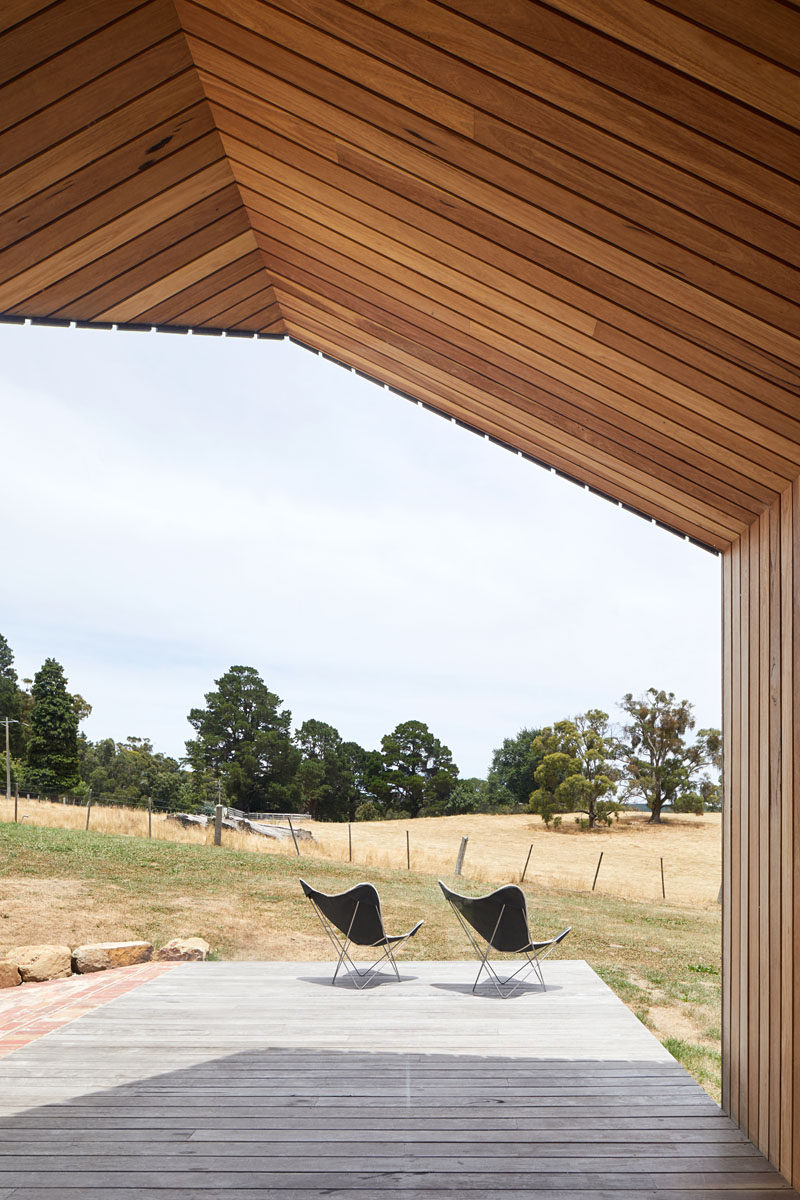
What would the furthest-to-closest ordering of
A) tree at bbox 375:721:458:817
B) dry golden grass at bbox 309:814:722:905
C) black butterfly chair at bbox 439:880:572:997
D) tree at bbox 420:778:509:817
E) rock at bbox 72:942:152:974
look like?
tree at bbox 375:721:458:817, tree at bbox 420:778:509:817, dry golden grass at bbox 309:814:722:905, rock at bbox 72:942:152:974, black butterfly chair at bbox 439:880:572:997

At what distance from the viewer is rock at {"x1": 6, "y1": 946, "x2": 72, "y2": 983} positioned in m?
6.61

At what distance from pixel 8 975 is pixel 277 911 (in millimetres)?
5932

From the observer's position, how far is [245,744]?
34.1 meters

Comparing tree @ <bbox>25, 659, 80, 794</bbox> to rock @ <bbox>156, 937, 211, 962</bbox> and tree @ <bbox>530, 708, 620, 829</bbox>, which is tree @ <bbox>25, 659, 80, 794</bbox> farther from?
rock @ <bbox>156, 937, 211, 962</bbox>

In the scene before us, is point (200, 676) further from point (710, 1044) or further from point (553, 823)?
point (710, 1044)

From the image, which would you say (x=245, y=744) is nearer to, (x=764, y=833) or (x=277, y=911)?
(x=277, y=911)

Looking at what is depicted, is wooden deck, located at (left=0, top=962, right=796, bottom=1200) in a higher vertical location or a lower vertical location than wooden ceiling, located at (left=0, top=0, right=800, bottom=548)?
lower

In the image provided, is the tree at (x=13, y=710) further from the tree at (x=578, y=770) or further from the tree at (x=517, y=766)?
the tree at (x=578, y=770)

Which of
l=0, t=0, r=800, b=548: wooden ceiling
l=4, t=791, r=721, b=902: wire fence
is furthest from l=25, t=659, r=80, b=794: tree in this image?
l=0, t=0, r=800, b=548: wooden ceiling

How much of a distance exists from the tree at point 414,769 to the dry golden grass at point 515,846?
370 cm

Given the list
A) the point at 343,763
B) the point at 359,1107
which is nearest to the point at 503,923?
the point at 359,1107

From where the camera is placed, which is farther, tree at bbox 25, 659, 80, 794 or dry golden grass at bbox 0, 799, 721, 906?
tree at bbox 25, 659, 80, 794

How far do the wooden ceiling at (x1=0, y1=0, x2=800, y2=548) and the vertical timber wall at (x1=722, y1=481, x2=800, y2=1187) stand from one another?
0.96 ft

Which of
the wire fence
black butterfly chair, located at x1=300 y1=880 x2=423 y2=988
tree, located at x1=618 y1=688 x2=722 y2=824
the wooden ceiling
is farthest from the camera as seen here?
tree, located at x1=618 y1=688 x2=722 y2=824
